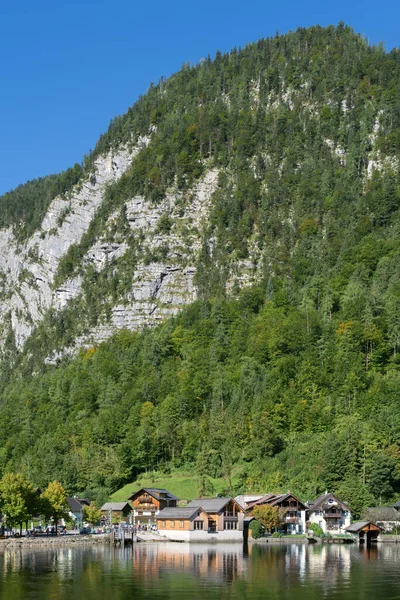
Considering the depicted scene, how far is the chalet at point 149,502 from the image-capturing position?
151m

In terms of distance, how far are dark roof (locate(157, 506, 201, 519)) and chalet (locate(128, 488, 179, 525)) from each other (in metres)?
12.4

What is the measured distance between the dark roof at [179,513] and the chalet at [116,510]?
19336 mm

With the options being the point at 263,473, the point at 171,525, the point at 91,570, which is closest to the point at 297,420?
the point at 263,473

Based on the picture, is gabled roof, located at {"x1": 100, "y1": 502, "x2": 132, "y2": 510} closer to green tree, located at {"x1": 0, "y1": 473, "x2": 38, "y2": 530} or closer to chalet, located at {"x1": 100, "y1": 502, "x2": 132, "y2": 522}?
chalet, located at {"x1": 100, "y1": 502, "x2": 132, "y2": 522}

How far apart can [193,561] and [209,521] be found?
130ft

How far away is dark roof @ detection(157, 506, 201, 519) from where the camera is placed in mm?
132000

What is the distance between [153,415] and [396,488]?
201ft

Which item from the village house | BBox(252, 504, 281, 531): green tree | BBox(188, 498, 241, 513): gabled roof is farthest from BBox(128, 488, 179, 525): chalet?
BBox(252, 504, 281, 531): green tree

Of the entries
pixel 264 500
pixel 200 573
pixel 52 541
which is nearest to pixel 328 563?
pixel 200 573

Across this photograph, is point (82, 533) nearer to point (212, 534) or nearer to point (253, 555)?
point (212, 534)

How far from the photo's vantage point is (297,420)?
166m

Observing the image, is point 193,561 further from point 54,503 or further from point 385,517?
point 385,517

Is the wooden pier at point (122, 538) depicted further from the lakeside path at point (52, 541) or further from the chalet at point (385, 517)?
the chalet at point (385, 517)

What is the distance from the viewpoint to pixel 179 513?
13388 centimetres
